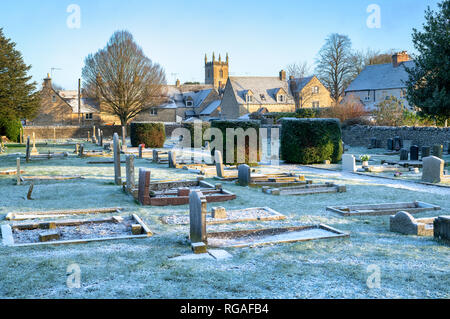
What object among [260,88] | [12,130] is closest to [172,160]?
[12,130]

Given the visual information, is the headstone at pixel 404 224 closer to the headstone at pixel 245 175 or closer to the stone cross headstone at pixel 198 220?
the stone cross headstone at pixel 198 220

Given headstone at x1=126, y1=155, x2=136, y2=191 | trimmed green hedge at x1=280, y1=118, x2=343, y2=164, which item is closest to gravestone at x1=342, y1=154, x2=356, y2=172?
trimmed green hedge at x1=280, y1=118, x2=343, y2=164

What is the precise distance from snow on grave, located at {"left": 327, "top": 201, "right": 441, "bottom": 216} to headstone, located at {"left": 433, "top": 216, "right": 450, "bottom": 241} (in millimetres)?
2361

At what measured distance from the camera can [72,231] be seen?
28.5ft

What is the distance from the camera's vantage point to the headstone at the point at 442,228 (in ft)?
24.4

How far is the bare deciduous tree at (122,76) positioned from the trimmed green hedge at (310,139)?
114ft

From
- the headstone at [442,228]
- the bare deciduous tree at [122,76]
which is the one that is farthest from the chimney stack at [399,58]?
the headstone at [442,228]

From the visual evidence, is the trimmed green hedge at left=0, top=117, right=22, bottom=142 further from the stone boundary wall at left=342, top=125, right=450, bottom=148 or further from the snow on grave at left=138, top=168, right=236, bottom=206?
the snow on grave at left=138, top=168, right=236, bottom=206

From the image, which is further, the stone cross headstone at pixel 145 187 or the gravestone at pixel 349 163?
the gravestone at pixel 349 163

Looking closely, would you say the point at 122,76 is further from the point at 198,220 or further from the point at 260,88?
the point at 198,220

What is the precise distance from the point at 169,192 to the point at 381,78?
4865cm

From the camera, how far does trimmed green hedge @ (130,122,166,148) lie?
34406 millimetres
